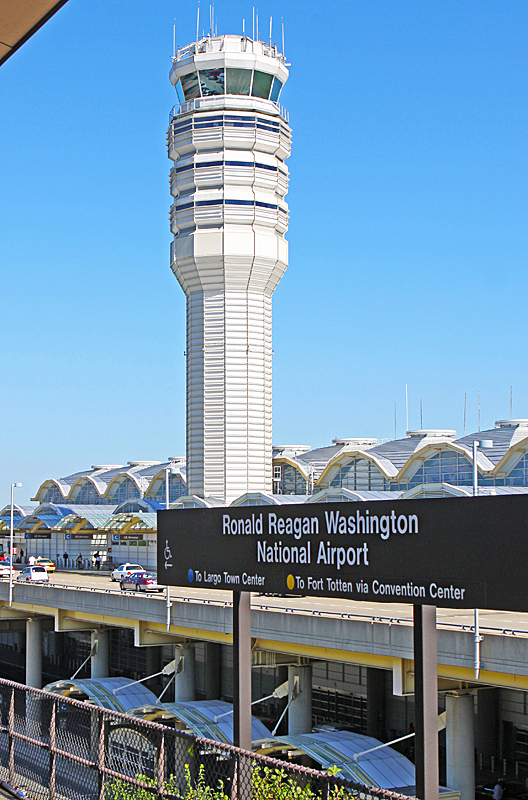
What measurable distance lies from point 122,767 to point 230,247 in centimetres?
7061

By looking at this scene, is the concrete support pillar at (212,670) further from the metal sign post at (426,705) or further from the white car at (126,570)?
the metal sign post at (426,705)

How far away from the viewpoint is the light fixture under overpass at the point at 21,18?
5957mm

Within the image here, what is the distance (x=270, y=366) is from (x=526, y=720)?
56.1m

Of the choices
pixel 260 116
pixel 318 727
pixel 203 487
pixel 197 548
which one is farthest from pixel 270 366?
pixel 197 548

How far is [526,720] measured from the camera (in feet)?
102

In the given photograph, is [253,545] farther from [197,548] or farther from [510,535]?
[510,535]

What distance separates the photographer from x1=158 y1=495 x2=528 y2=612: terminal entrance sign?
8.47m

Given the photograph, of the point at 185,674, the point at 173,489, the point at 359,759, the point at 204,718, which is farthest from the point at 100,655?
the point at 173,489

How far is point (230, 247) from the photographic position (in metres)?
80.6

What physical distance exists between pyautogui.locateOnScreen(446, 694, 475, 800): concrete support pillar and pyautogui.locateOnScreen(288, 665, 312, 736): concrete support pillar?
A: 9.13 m

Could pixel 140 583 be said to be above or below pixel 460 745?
above

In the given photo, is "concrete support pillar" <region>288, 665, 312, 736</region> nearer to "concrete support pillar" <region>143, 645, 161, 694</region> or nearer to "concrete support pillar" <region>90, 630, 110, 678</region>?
"concrete support pillar" <region>143, 645, 161, 694</region>

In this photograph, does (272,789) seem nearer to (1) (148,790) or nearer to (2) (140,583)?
(1) (148,790)

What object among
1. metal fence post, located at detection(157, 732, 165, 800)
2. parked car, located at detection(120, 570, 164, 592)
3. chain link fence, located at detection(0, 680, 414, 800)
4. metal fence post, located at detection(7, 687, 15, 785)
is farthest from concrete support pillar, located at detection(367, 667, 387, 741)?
metal fence post, located at detection(157, 732, 165, 800)
